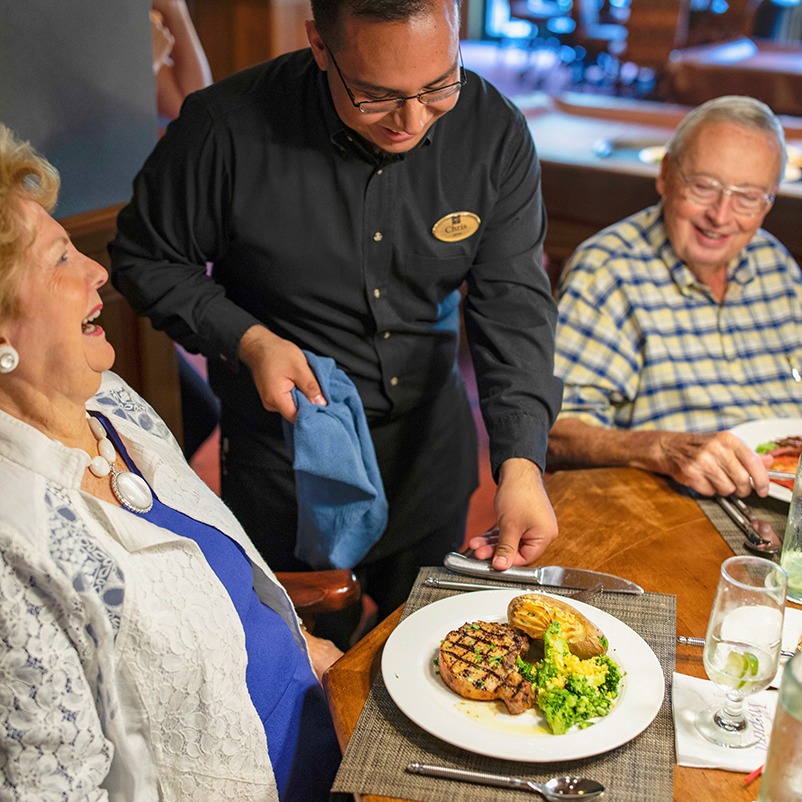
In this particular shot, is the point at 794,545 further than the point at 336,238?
No

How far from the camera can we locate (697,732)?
129cm

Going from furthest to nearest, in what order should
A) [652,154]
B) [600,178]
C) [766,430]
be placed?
[652,154], [600,178], [766,430]

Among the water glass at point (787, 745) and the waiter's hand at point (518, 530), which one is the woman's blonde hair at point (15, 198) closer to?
the waiter's hand at point (518, 530)

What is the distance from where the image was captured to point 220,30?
559 centimetres

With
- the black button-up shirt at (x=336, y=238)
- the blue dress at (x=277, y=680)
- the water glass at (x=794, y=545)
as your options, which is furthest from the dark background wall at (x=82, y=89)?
the water glass at (x=794, y=545)

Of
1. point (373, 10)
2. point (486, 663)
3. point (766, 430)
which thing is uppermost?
point (373, 10)

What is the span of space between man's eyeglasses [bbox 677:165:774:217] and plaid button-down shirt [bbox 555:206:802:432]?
0.13m

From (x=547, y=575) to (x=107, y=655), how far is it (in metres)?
0.69

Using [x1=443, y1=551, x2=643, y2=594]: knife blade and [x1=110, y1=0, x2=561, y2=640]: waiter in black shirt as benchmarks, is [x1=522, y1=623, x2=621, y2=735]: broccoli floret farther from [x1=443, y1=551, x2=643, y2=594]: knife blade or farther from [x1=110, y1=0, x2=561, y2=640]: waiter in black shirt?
[x1=110, y1=0, x2=561, y2=640]: waiter in black shirt

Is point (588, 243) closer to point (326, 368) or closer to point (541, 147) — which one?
point (326, 368)

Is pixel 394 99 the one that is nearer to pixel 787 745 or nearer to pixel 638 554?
pixel 638 554

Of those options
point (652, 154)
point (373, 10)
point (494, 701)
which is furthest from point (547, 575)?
point (652, 154)

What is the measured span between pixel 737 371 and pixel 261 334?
128 centimetres

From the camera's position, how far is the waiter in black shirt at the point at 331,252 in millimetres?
1944
